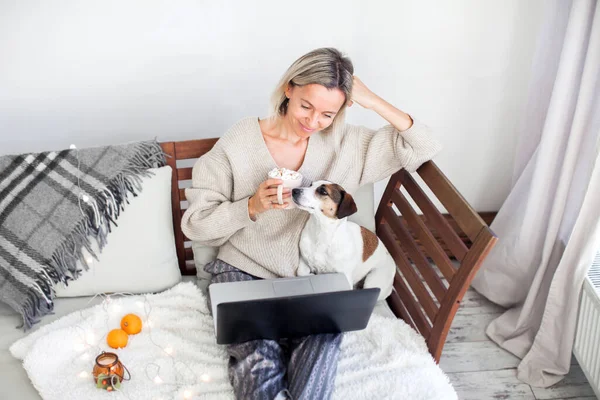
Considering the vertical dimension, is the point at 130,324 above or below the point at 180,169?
below

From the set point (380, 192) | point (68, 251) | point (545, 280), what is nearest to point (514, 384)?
point (545, 280)

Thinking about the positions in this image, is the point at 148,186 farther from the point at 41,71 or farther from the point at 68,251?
the point at 41,71

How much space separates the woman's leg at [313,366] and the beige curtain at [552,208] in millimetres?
857

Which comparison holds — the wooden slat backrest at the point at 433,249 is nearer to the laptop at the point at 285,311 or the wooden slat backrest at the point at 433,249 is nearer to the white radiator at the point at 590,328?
the laptop at the point at 285,311

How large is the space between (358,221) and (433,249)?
0.30m

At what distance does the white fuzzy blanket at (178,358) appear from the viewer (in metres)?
1.59

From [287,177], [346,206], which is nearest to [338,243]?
[346,206]

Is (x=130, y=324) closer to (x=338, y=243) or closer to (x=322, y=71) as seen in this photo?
(x=338, y=243)

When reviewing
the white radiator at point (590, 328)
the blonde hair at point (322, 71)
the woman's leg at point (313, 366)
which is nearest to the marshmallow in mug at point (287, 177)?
the blonde hair at point (322, 71)

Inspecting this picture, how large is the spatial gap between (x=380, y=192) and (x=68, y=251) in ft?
4.21

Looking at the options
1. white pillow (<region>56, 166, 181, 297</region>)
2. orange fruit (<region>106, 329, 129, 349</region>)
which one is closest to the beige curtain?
white pillow (<region>56, 166, 181, 297</region>)

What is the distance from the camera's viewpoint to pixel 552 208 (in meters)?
2.10

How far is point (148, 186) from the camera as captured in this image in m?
1.92

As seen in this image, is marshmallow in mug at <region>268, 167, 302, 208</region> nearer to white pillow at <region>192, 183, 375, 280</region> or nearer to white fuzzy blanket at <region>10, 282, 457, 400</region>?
white pillow at <region>192, 183, 375, 280</region>
